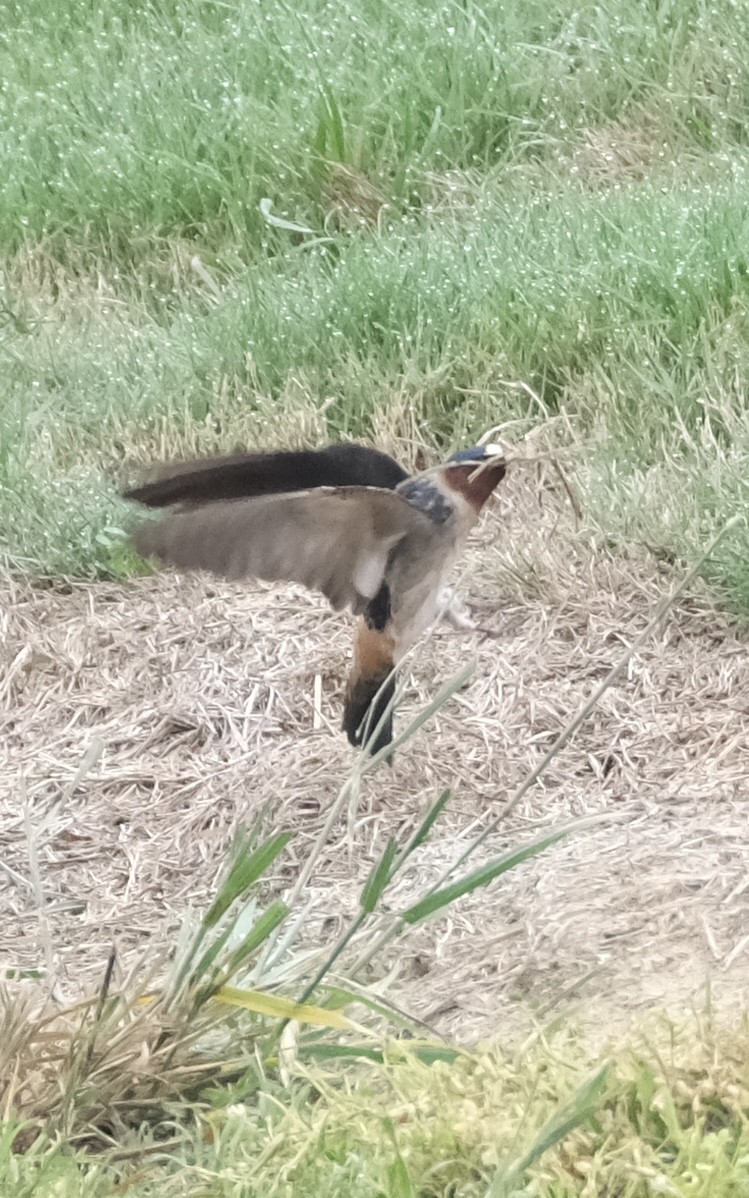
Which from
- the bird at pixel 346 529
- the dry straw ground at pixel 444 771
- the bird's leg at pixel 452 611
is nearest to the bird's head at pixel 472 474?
the bird at pixel 346 529

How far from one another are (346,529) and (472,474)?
0.33 metres

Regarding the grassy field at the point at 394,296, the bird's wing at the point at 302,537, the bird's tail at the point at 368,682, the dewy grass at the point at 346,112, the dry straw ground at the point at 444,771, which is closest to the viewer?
the grassy field at the point at 394,296

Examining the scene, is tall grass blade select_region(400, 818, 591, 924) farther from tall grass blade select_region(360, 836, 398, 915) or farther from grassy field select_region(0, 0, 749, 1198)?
grassy field select_region(0, 0, 749, 1198)

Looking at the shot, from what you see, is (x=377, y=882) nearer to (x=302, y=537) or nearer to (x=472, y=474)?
(x=302, y=537)

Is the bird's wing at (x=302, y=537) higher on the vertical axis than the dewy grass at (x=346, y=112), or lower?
higher

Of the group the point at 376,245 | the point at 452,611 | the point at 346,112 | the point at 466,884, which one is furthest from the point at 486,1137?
the point at 346,112

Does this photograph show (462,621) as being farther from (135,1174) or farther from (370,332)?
(370,332)

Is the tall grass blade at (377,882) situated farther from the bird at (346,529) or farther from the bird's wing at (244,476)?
the bird's wing at (244,476)

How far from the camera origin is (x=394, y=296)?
5277 millimetres

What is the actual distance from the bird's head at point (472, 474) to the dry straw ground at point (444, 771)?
2.15 ft

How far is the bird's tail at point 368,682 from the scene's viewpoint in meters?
3.40

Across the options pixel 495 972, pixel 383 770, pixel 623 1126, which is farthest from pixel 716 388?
pixel 623 1126

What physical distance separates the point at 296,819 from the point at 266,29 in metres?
5.00

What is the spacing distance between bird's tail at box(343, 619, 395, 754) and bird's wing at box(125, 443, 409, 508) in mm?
553
